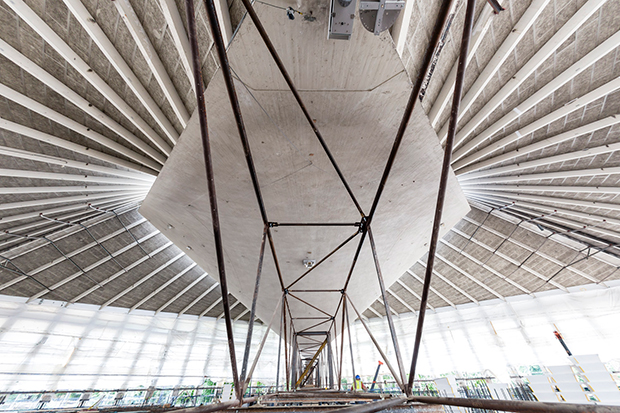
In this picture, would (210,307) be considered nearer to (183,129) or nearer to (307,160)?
(183,129)

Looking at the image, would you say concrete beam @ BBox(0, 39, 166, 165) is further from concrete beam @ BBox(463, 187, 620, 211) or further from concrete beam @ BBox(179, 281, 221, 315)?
concrete beam @ BBox(179, 281, 221, 315)

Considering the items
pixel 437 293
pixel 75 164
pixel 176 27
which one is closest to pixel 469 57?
pixel 176 27

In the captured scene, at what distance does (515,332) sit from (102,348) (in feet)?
84.5

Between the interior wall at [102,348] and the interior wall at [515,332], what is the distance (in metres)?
13.0

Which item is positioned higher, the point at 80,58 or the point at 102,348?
the point at 80,58

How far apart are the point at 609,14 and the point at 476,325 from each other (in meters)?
17.7

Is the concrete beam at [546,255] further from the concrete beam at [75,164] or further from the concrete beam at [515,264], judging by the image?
the concrete beam at [75,164]

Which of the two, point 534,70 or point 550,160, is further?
point 550,160

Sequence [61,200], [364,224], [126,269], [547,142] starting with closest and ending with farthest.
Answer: [364,224] → [547,142] → [61,200] → [126,269]

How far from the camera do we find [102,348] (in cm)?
1520

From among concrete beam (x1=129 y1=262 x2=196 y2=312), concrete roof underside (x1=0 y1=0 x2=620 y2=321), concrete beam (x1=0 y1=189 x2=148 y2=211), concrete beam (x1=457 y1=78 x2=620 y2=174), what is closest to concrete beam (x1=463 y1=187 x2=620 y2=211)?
concrete roof underside (x1=0 y1=0 x2=620 y2=321)

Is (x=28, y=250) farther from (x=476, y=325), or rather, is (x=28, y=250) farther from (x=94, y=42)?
(x=476, y=325)

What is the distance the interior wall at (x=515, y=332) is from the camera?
12.8m

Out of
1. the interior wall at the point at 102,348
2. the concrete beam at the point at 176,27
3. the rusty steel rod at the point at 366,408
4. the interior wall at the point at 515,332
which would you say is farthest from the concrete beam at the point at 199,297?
the rusty steel rod at the point at 366,408
